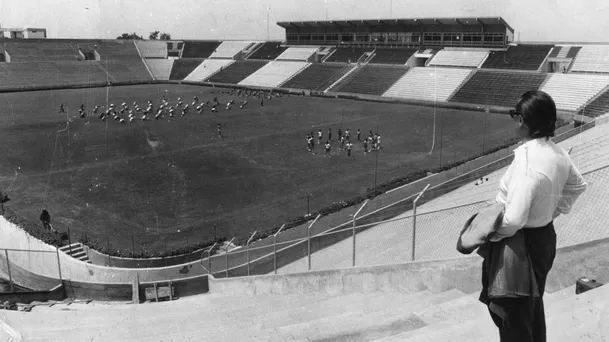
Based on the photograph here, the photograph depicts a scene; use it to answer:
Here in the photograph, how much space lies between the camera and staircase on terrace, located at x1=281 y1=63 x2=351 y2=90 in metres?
53.5

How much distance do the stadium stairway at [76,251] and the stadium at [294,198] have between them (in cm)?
8

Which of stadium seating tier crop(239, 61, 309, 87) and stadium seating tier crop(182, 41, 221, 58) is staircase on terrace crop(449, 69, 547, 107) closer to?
stadium seating tier crop(239, 61, 309, 87)

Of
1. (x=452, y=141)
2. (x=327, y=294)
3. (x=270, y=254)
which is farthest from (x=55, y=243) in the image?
(x=452, y=141)

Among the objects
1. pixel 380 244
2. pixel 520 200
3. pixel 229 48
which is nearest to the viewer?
pixel 520 200

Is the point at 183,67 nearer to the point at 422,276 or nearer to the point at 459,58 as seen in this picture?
the point at 459,58

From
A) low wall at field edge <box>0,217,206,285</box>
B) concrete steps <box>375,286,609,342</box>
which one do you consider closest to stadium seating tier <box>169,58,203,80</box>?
low wall at field edge <box>0,217,206,285</box>

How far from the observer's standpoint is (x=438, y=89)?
4547 cm

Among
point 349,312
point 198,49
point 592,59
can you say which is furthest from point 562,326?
point 198,49

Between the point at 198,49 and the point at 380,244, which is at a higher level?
the point at 198,49

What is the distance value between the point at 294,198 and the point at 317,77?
131ft

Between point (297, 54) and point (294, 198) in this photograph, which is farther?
point (297, 54)

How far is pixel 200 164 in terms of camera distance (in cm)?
2188

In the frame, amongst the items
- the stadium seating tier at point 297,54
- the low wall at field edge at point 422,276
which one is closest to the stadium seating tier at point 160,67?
the stadium seating tier at point 297,54

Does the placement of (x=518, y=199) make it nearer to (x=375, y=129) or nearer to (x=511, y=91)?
(x=375, y=129)
